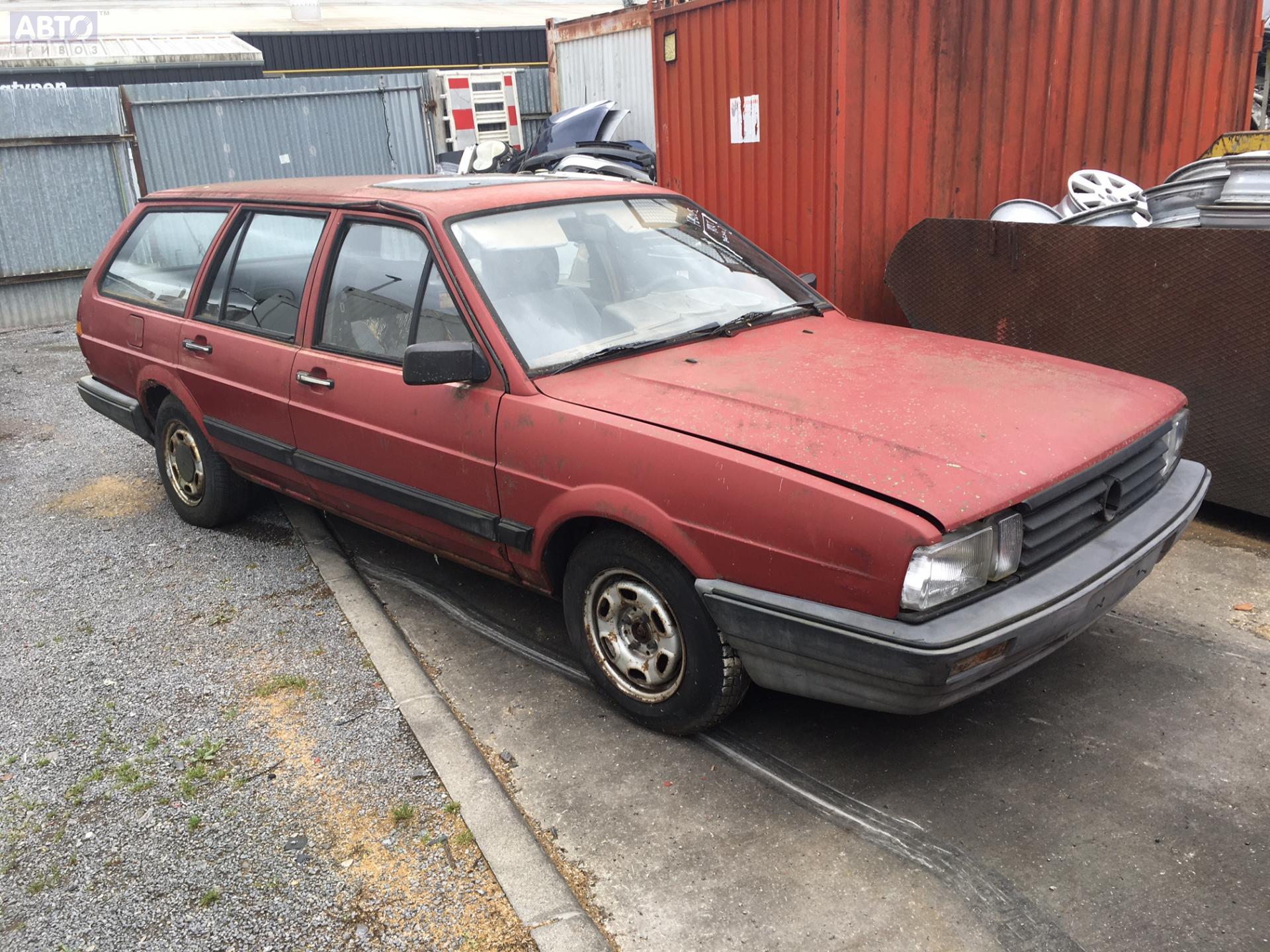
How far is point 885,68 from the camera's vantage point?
614 cm

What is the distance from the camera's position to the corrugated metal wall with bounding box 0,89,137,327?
11.2 m

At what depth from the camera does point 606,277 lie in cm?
384

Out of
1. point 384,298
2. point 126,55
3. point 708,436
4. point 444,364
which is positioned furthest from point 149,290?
point 126,55

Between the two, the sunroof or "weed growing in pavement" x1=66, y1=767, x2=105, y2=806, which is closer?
"weed growing in pavement" x1=66, y1=767, x2=105, y2=806

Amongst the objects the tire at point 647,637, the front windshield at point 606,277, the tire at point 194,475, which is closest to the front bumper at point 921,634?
the tire at point 647,637

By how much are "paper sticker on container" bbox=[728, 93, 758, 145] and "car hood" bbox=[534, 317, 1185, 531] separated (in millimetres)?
3527

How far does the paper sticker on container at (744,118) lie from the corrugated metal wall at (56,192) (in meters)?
8.07

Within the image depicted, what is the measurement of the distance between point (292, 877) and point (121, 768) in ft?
2.95

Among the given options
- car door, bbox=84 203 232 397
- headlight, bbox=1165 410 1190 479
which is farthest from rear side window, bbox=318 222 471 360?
headlight, bbox=1165 410 1190 479

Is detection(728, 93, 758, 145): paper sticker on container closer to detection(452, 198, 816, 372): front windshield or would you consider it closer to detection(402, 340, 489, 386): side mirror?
detection(452, 198, 816, 372): front windshield

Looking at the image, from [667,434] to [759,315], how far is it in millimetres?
1190

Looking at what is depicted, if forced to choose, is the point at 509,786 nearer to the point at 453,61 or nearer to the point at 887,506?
the point at 887,506

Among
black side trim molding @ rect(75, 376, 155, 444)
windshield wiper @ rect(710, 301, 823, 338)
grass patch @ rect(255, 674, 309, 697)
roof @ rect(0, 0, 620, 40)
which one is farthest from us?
roof @ rect(0, 0, 620, 40)

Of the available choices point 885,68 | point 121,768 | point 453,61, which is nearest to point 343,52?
point 453,61
